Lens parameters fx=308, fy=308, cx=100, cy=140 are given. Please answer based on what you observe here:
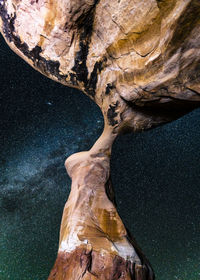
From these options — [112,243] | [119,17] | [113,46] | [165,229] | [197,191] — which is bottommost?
[165,229]

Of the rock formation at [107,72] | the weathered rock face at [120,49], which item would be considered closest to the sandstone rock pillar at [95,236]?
the rock formation at [107,72]

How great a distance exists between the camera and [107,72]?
49.6 inches

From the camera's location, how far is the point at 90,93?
1.41 m

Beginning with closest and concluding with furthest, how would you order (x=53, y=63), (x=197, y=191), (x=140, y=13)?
(x=140, y=13)
(x=53, y=63)
(x=197, y=191)

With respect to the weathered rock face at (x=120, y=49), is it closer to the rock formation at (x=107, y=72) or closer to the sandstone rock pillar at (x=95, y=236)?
the rock formation at (x=107, y=72)

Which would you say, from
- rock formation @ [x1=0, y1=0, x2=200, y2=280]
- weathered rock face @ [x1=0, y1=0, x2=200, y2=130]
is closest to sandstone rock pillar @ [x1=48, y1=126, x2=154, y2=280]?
rock formation @ [x1=0, y1=0, x2=200, y2=280]

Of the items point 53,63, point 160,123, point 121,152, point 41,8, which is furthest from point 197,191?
point 41,8

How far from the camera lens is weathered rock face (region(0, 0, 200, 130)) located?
3.10 feet

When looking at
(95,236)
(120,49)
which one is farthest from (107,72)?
(95,236)

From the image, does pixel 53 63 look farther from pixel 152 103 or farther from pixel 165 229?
pixel 165 229

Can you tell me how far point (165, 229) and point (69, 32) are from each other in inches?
82.2

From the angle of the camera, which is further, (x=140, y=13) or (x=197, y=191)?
(x=197, y=191)

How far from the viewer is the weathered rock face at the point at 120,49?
95 centimetres

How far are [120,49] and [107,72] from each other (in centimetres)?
14
